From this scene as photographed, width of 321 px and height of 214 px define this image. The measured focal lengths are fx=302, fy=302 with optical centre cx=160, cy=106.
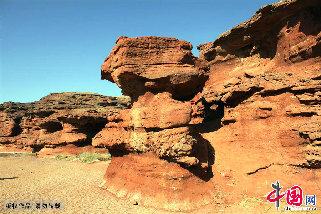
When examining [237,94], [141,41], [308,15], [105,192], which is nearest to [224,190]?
[237,94]

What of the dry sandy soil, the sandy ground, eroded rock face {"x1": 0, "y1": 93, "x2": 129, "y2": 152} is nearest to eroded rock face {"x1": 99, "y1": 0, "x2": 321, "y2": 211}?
the dry sandy soil

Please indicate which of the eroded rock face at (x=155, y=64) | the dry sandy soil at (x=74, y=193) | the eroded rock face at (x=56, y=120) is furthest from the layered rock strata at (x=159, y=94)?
the eroded rock face at (x=56, y=120)

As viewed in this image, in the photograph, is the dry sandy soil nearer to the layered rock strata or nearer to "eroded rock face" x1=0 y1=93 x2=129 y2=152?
the layered rock strata

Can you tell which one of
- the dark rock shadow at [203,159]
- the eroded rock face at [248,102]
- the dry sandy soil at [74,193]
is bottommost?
the dry sandy soil at [74,193]

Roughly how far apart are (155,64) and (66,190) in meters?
9.63

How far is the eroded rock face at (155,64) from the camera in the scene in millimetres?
17422

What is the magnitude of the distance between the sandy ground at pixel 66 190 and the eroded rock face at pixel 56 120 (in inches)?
504

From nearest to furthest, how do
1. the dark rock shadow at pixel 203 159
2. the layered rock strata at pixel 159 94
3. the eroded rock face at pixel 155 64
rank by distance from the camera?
the layered rock strata at pixel 159 94
the dark rock shadow at pixel 203 159
the eroded rock face at pixel 155 64

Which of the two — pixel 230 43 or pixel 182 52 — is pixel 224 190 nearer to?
pixel 182 52

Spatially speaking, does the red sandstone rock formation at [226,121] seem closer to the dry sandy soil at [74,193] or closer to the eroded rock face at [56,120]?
the dry sandy soil at [74,193]

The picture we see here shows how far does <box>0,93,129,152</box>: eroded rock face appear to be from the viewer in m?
40.3

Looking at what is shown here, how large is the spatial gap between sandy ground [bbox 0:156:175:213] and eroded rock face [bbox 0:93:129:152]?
12.8 meters

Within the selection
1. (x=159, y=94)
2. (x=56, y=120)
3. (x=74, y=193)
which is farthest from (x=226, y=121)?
(x=56, y=120)

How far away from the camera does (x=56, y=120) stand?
44188mm
